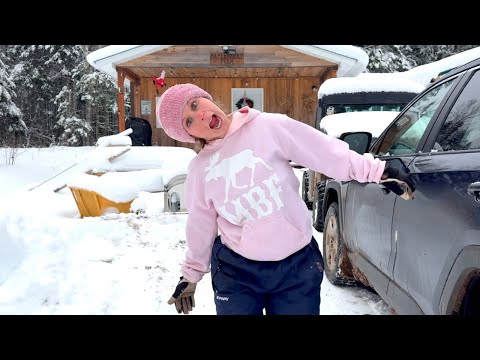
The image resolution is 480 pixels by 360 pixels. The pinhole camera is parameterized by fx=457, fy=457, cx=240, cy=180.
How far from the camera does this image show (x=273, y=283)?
205 cm

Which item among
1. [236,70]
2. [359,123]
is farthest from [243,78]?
[359,123]

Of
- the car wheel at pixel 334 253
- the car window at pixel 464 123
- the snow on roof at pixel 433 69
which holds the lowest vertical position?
the car wheel at pixel 334 253

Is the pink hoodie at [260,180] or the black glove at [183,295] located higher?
the pink hoodie at [260,180]

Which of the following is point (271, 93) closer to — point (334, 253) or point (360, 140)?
point (334, 253)

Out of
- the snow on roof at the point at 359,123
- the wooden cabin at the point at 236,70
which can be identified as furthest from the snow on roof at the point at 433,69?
the snow on roof at the point at 359,123

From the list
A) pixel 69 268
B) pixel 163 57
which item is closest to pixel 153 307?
pixel 69 268

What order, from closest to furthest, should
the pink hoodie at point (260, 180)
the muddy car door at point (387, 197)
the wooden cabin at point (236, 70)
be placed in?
the pink hoodie at point (260, 180), the muddy car door at point (387, 197), the wooden cabin at point (236, 70)

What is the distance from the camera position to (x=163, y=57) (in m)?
13.7

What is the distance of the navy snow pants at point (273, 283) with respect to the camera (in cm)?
205

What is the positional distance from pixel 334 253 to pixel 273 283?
2.27m

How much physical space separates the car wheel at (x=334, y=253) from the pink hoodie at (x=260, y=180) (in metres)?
1.98

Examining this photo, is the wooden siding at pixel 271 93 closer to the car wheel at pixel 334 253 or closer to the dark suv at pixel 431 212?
the car wheel at pixel 334 253

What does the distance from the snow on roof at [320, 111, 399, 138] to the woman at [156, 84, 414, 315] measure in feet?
14.2

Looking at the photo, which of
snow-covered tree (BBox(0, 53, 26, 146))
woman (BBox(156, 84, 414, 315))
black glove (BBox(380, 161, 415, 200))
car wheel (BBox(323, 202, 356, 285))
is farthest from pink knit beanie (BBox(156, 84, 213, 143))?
snow-covered tree (BBox(0, 53, 26, 146))
